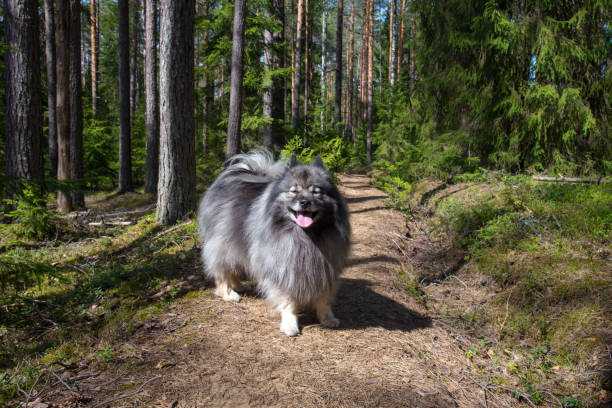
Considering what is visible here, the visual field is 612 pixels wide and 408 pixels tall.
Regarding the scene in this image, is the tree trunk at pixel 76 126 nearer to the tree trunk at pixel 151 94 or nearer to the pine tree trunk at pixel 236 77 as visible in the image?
the tree trunk at pixel 151 94

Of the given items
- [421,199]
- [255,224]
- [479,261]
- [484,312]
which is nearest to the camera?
[255,224]

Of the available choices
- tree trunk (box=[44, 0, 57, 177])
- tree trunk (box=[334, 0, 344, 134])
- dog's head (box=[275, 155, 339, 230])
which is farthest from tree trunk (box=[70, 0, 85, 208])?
tree trunk (box=[334, 0, 344, 134])

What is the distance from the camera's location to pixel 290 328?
11.3ft

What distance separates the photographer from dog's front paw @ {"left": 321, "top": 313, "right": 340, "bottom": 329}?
3.67m

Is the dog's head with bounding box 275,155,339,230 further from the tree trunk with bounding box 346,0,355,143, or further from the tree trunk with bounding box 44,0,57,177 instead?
the tree trunk with bounding box 346,0,355,143

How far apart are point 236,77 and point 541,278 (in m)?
7.39

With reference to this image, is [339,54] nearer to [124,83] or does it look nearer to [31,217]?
[124,83]

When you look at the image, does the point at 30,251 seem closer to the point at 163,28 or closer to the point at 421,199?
the point at 163,28

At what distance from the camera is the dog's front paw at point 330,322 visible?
367 cm

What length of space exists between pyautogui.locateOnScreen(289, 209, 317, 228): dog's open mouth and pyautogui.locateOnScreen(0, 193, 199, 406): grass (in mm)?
1821

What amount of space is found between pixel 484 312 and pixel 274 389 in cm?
320

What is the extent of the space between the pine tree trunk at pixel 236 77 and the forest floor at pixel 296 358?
4385 mm

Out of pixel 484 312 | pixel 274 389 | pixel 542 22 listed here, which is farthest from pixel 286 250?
pixel 542 22

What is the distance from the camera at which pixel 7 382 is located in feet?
8.19
